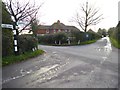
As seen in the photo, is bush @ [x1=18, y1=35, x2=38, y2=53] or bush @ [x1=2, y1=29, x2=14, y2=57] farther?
bush @ [x1=18, y1=35, x2=38, y2=53]

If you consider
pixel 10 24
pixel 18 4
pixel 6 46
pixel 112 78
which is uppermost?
pixel 18 4

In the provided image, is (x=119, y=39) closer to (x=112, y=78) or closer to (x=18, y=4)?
(x=18, y=4)

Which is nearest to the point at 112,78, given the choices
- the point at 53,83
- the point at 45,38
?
the point at 53,83

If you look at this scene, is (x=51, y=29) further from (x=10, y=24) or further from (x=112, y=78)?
(x=112, y=78)

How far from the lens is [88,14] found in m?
49.5

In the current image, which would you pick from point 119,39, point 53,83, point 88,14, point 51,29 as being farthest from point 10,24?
point 51,29

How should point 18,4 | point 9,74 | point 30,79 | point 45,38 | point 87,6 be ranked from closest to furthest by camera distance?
1. point 30,79
2. point 9,74
3. point 18,4
4. point 45,38
5. point 87,6

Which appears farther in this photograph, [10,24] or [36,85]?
[10,24]

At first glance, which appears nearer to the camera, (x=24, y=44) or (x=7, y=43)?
(x=7, y=43)

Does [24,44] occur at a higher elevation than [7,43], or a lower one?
lower

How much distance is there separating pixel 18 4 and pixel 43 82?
11.3 metres

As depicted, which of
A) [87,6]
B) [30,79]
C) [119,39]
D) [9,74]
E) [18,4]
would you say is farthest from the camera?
[87,6]

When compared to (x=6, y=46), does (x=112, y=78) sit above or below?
below

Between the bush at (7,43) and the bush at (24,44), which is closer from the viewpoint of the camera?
the bush at (7,43)
